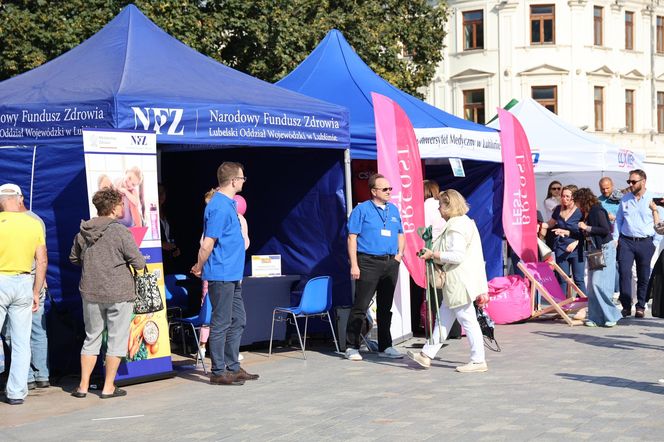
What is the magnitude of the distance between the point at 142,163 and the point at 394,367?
2.91m

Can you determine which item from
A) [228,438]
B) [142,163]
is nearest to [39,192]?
[142,163]

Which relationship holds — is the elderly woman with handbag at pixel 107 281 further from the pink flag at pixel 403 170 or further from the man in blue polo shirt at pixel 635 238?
the man in blue polo shirt at pixel 635 238

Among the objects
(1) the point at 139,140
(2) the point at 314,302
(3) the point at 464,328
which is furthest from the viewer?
(2) the point at 314,302

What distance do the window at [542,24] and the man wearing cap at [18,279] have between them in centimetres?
3810

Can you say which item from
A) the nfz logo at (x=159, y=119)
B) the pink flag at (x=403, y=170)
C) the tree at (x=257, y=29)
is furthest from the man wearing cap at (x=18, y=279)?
the tree at (x=257, y=29)

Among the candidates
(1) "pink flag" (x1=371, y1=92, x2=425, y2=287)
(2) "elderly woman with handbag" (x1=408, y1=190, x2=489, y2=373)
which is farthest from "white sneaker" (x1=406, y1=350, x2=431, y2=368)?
(1) "pink flag" (x1=371, y1=92, x2=425, y2=287)

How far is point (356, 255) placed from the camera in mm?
10367

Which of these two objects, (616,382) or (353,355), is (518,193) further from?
Result: (616,382)

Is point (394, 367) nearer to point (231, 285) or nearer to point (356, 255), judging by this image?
point (356, 255)

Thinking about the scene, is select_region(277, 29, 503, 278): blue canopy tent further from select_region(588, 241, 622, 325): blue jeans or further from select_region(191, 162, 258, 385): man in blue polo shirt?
select_region(191, 162, 258, 385): man in blue polo shirt

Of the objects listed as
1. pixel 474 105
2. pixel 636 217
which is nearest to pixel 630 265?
pixel 636 217

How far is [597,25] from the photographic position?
45.3 metres

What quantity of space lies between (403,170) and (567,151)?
646 centimetres

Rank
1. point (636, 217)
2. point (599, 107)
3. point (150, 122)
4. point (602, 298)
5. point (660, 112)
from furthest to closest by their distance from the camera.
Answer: point (660, 112) → point (599, 107) → point (636, 217) → point (602, 298) → point (150, 122)
